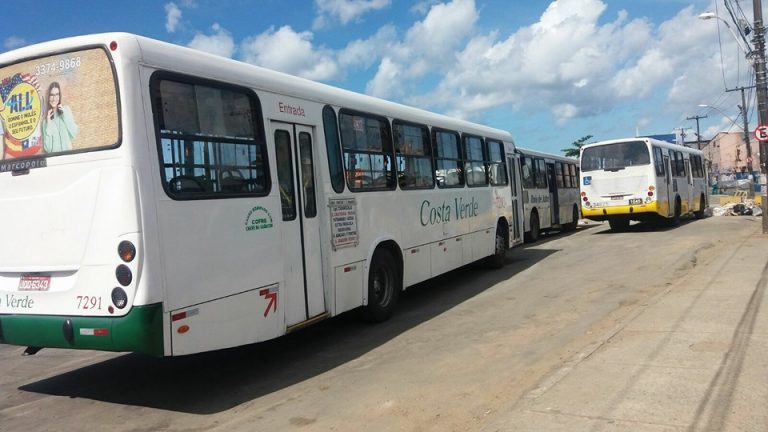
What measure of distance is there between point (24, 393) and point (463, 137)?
8.04 metres

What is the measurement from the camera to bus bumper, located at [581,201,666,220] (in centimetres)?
1870

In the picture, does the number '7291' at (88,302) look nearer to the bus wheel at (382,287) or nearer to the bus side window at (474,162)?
the bus wheel at (382,287)

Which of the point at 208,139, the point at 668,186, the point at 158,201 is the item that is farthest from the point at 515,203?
the point at 158,201

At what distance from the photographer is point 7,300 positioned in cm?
529

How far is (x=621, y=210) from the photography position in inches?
749

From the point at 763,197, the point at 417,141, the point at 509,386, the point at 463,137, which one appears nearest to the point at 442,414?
the point at 509,386

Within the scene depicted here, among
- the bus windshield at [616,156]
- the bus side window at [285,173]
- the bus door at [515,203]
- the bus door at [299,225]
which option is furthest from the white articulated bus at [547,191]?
the bus side window at [285,173]

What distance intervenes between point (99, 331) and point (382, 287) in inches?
164

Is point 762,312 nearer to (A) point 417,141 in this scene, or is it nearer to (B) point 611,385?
(B) point 611,385

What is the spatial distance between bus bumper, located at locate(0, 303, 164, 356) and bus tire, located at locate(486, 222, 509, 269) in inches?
347

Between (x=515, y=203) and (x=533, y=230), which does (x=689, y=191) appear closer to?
(x=533, y=230)

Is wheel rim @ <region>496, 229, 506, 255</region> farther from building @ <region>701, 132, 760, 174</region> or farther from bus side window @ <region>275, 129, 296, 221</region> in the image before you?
building @ <region>701, 132, 760, 174</region>

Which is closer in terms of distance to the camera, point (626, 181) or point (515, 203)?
point (515, 203)

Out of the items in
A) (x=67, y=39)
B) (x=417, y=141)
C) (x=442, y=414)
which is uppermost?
(x=67, y=39)
